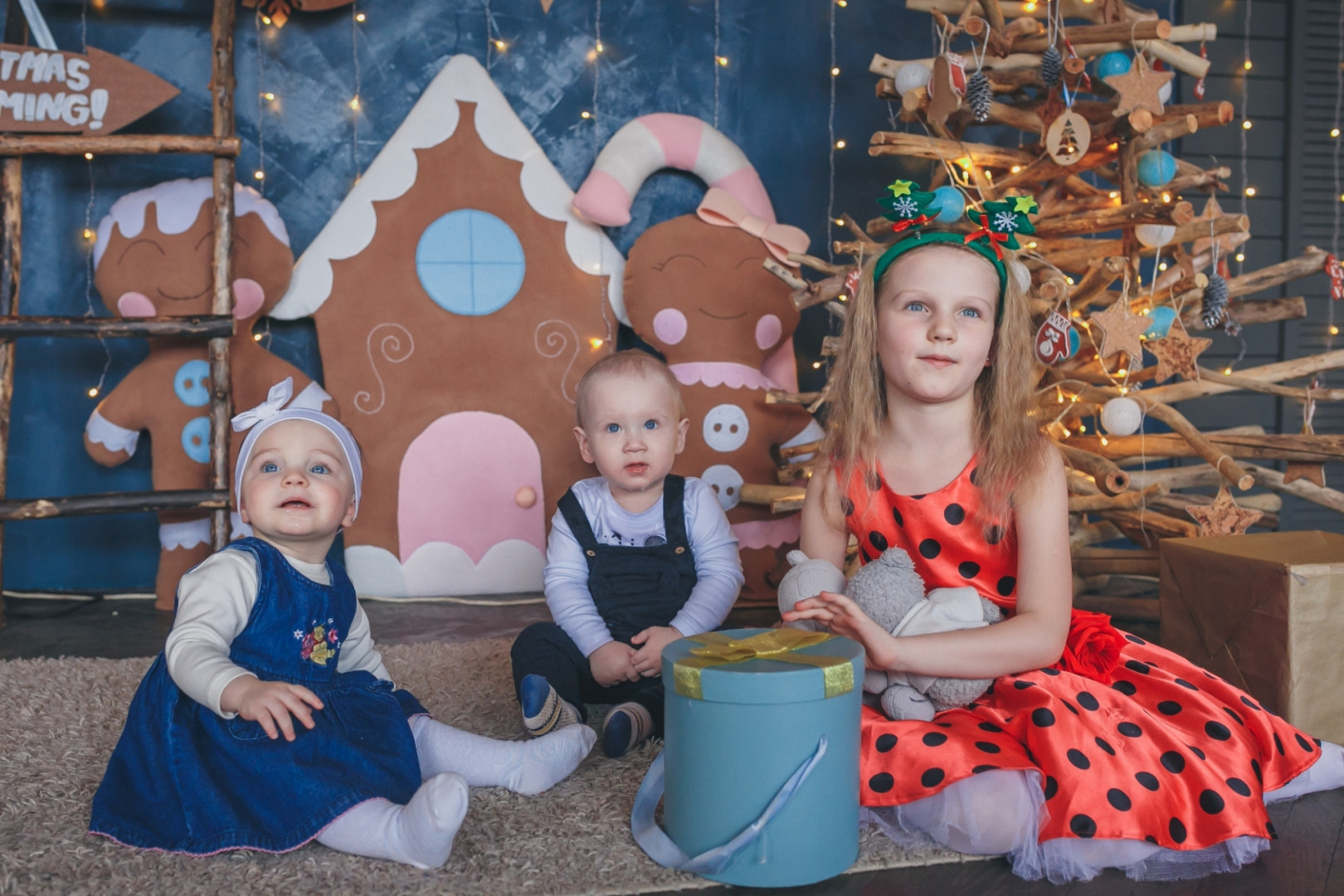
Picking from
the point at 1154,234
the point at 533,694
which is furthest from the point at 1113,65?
the point at 533,694

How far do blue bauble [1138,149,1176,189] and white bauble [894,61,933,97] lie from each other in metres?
0.53

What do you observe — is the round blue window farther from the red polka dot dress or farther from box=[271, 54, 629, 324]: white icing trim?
the red polka dot dress

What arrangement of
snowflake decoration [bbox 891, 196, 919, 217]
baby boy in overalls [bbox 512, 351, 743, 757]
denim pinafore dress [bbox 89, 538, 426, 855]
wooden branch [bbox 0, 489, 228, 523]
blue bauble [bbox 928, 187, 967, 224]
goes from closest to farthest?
denim pinafore dress [bbox 89, 538, 426, 855] → snowflake decoration [bbox 891, 196, 919, 217] → baby boy in overalls [bbox 512, 351, 743, 757] → blue bauble [bbox 928, 187, 967, 224] → wooden branch [bbox 0, 489, 228, 523]

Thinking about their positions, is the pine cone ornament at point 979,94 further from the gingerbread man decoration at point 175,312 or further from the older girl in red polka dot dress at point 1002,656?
the gingerbread man decoration at point 175,312

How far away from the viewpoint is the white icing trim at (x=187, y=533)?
267cm

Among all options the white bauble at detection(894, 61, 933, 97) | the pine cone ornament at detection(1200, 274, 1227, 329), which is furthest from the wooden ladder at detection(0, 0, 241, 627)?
the pine cone ornament at detection(1200, 274, 1227, 329)

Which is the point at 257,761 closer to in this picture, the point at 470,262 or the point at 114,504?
the point at 114,504

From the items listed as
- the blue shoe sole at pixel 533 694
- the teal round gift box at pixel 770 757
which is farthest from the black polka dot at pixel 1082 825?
the blue shoe sole at pixel 533 694

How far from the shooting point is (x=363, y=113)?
2904 mm

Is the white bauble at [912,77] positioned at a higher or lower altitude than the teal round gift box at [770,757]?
higher

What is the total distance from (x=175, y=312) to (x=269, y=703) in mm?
1912

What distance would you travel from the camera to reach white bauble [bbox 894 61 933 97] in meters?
2.35

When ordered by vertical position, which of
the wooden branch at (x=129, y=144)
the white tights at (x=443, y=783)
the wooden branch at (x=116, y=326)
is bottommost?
the white tights at (x=443, y=783)

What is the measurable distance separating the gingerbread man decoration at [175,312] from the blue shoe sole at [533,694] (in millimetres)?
1430
